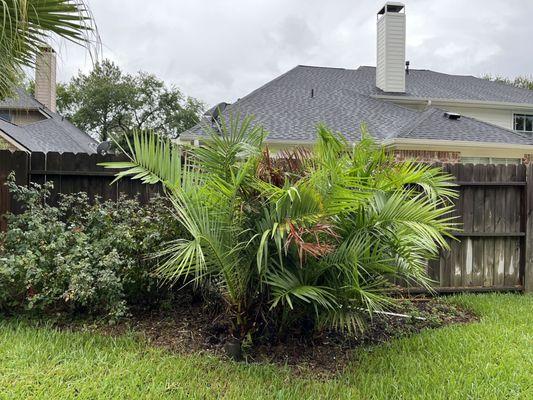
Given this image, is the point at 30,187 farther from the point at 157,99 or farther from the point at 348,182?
the point at 157,99

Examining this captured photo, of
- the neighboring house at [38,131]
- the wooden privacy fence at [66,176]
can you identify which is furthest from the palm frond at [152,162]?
the neighboring house at [38,131]

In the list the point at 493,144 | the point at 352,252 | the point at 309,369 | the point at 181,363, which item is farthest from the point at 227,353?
the point at 493,144

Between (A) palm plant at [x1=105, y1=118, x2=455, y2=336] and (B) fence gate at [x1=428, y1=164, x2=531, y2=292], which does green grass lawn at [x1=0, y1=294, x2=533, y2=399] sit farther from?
(B) fence gate at [x1=428, y1=164, x2=531, y2=292]

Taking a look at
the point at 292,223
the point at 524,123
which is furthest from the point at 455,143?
the point at 292,223

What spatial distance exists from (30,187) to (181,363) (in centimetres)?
274

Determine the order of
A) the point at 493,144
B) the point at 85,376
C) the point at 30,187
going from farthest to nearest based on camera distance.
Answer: the point at 493,144
the point at 30,187
the point at 85,376

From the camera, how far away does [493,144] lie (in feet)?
35.3

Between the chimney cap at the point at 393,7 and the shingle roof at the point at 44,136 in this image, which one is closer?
the shingle roof at the point at 44,136

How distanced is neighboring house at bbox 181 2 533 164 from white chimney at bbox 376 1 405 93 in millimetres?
33

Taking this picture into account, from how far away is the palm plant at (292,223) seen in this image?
117 inches

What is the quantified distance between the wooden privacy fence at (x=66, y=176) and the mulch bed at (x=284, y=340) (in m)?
1.48

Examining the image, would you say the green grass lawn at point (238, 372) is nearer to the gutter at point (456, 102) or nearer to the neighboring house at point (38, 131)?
the neighboring house at point (38, 131)

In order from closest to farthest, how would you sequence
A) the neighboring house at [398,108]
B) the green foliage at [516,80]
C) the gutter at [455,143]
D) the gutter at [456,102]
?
the gutter at [455,143] → the neighboring house at [398,108] → the gutter at [456,102] → the green foliage at [516,80]

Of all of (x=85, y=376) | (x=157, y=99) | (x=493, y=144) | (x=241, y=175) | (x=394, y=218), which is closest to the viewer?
(x=85, y=376)
